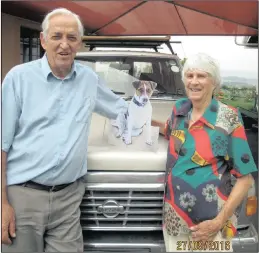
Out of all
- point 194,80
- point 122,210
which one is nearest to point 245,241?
point 122,210

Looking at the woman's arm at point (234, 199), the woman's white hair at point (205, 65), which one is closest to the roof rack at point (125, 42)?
the woman's white hair at point (205, 65)

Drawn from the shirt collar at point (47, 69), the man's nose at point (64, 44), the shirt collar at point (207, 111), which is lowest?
the shirt collar at point (207, 111)

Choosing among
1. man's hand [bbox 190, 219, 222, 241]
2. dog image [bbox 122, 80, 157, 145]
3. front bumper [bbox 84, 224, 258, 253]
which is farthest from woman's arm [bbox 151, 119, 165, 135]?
man's hand [bbox 190, 219, 222, 241]

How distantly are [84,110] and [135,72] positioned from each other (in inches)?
81.1

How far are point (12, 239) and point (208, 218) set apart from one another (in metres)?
1.07

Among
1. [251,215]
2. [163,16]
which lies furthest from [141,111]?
[163,16]

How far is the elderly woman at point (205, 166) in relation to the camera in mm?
2031

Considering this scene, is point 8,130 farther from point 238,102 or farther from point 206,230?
point 238,102

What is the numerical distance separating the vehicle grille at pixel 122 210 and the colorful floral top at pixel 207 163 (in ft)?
1.26

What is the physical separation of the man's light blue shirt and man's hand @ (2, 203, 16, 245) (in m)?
0.14

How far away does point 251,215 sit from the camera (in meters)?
2.63

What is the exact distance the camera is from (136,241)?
2.56 meters

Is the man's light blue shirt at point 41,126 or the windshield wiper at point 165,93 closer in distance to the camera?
the man's light blue shirt at point 41,126

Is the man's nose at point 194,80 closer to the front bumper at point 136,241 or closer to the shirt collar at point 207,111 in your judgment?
the shirt collar at point 207,111
